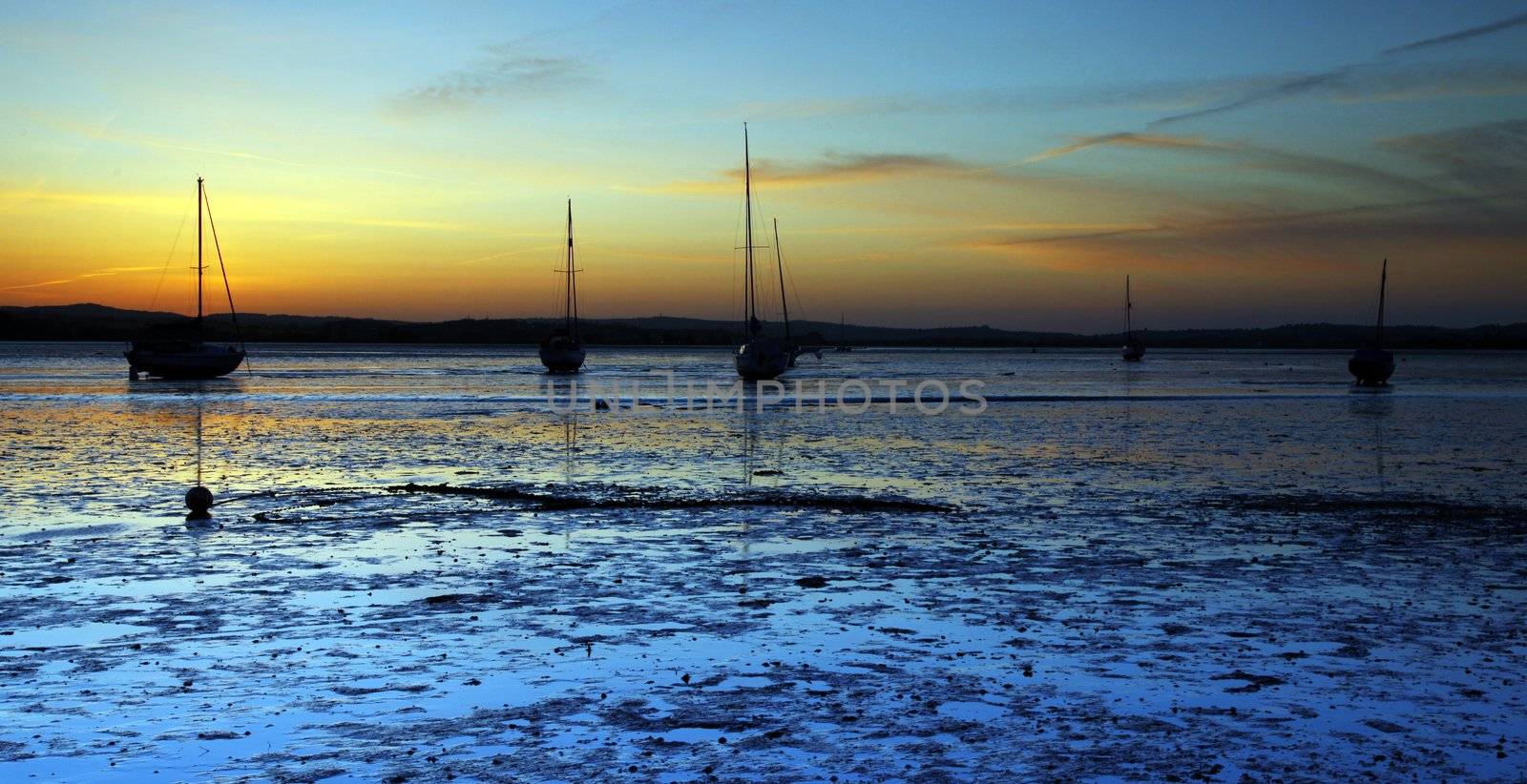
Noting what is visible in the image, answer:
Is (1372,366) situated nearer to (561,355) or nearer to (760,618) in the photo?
(561,355)

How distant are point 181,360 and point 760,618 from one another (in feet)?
243

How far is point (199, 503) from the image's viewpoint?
16.8m

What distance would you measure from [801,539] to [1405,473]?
47.3 ft

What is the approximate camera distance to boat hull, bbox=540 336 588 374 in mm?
94312

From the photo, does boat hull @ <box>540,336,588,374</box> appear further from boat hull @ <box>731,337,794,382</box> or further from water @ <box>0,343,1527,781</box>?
water @ <box>0,343,1527,781</box>

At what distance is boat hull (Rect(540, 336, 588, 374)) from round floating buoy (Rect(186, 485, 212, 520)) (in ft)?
252

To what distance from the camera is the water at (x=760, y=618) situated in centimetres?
721

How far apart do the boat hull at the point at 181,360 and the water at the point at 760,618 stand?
54.0 metres

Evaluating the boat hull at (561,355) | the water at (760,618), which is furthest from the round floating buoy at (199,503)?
the boat hull at (561,355)

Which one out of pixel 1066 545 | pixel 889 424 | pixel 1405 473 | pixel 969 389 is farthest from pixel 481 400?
pixel 1066 545

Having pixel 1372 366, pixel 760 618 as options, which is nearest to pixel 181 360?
pixel 1372 366

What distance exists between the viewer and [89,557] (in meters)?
13.4

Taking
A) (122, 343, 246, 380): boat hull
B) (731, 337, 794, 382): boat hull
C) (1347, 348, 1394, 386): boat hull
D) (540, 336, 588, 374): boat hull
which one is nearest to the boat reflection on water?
(731, 337, 794, 382): boat hull

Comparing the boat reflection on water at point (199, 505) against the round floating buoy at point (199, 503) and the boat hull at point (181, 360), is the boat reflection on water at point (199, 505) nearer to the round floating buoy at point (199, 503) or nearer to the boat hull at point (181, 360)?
the round floating buoy at point (199, 503)
